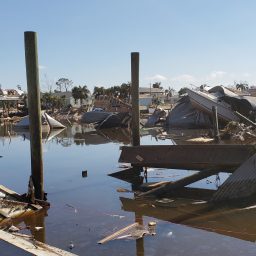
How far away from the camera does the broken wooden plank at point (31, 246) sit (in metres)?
6.28

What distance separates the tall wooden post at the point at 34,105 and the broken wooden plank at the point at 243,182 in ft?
13.6

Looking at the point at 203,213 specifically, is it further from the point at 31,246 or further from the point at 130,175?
the point at 130,175

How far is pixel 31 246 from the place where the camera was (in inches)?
262

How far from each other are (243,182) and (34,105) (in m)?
4.86

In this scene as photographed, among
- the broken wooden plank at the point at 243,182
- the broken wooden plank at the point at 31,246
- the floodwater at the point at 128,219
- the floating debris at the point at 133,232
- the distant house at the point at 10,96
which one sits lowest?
the floodwater at the point at 128,219

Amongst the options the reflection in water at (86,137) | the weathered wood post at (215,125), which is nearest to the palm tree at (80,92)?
the reflection in water at (86,137)

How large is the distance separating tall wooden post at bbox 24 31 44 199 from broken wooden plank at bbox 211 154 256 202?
414 cm

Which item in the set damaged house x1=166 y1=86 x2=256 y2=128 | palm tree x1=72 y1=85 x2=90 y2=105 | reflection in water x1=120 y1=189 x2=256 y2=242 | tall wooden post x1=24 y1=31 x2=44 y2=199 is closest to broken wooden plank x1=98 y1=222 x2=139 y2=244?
reflection in water x1=120 y1=189 x2=256 y2=242

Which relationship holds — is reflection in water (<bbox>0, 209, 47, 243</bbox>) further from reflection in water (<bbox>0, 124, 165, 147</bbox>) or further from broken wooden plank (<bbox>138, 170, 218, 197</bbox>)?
reflection in water (<bbox>0, 124, 165, 147</bbox>)

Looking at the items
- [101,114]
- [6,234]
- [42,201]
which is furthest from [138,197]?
[101,114]

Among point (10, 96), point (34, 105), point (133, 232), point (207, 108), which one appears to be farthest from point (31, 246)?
point (10, 96)

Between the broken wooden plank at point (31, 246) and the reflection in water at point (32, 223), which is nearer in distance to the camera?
the broken wooden plank at point (31, 246)

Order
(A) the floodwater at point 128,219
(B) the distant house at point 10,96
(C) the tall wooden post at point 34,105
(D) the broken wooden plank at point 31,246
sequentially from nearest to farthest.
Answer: (D) the broken wooden plank at point 31,246
(A) the floodwater at point 128,219
(C) the tall wooden post at point 34,105
(B) the distant house at point 10,96

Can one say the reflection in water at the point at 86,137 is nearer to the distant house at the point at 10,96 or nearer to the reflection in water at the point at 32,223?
the reflection in water at the point at 32,223
